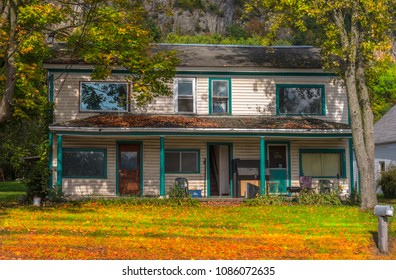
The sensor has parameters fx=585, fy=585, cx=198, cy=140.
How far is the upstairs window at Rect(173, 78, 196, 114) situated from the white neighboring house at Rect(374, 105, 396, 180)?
12.5 meters

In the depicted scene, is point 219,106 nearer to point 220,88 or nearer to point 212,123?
point 220,88

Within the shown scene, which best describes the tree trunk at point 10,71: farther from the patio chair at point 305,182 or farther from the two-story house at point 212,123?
the patio chair at point 305,182

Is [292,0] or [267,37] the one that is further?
[267,37]

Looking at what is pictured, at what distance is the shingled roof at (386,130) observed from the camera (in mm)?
33309

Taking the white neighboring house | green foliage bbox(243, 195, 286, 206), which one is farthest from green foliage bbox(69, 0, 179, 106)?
the white neighboring house

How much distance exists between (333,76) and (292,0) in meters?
6.72

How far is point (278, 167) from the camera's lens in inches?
1005

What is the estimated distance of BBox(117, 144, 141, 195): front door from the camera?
24.6 m

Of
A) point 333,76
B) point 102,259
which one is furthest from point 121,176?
point 102,259

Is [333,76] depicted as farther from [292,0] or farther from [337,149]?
[292,0]

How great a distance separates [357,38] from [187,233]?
10.1 metres

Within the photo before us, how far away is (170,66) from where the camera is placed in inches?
818

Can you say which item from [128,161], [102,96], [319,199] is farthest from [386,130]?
[102,96]

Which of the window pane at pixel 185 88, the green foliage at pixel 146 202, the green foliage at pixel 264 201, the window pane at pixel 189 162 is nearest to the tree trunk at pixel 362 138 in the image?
the green foliage at pixel 264 201
